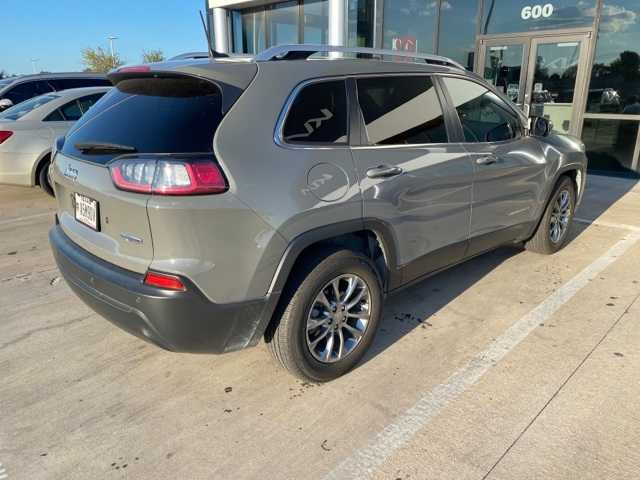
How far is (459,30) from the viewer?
33.4 feet

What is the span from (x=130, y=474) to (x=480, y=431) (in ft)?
5.38

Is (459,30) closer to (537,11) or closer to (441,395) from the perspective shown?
(537,11)

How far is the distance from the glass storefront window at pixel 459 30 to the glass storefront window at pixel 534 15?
0.28 metres

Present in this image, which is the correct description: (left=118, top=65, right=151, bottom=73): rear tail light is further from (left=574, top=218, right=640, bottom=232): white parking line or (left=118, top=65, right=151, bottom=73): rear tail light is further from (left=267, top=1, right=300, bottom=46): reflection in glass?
(left=267, top=1, right=300, bottom=46): reflection in glass

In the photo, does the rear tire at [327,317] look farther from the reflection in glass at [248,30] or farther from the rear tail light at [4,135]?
the reflection in glass at [248,30]

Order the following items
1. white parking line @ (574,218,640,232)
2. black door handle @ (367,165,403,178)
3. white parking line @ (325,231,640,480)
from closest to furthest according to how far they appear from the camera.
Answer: white parking line @ (325,231,640,480) < black door handle @ (367,165,403,178) < white parking line @ (574,218,640,232)

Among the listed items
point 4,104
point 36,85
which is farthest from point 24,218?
point 36,85

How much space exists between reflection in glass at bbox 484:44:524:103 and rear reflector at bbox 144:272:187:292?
9076mm

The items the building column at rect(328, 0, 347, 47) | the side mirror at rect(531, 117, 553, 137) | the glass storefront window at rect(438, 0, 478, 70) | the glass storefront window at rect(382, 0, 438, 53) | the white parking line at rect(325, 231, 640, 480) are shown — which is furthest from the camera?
the building column at rect(328, 0, 347, 47)

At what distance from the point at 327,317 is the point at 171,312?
90 cm

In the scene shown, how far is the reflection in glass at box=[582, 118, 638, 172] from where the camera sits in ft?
28.3

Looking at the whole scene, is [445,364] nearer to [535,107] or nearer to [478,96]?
[478,96]

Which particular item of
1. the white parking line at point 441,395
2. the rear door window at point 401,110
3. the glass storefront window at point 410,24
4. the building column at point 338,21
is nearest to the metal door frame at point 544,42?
the glass storefront window at point 410,24

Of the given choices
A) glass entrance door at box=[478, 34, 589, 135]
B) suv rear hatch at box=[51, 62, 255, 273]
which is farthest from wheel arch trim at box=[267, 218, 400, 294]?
glass entrance door at box=[478, 34, 589, 135]
